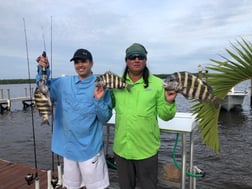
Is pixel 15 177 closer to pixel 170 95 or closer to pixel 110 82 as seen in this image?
pixel 110 82

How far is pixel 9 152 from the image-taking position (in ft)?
39.1

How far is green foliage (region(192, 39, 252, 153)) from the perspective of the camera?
3145mm

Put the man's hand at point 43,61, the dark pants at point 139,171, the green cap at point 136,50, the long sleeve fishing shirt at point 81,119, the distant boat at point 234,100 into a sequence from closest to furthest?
the green cap at point 136,50, the dark pants at point 139,171, the long sleeve fishing shirt at point 81,119, the man's hand at point 43,61, the distant boat at point 234,100

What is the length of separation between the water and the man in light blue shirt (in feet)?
5.67

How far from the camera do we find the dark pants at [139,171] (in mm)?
3086

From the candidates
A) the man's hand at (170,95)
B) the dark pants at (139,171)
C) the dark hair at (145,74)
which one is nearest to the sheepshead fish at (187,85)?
the man's hand at (170,95)

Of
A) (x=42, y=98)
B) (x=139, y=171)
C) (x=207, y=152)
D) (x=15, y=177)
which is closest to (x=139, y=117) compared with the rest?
(x=139, y=171)

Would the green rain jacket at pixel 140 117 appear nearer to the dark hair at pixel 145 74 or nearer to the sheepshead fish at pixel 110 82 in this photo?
the dark hair at pixel 145 74

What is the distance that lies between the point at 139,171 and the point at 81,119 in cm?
93

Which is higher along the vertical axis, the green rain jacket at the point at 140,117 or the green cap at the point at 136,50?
the green cap at the point at 136,50

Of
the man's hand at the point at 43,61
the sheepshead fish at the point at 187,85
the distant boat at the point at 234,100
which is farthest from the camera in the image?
the distant boat at the point at 234,100

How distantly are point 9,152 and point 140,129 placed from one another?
34.9 feet

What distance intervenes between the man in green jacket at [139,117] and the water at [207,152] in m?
1.67

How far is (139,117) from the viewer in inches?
119
